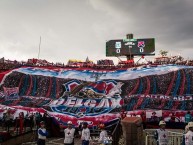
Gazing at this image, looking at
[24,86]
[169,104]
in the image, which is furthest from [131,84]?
[24,86]

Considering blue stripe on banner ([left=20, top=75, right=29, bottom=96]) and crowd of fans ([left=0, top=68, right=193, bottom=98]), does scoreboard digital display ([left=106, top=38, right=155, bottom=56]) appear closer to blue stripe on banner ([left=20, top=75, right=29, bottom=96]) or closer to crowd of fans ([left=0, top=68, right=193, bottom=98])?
crowd of fans ([left=0, top=68, right=193, bottom=98])

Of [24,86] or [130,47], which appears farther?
[130,47]

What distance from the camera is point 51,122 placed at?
80.9 ft

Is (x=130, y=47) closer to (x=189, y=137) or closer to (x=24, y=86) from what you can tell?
(x=24, y=86)

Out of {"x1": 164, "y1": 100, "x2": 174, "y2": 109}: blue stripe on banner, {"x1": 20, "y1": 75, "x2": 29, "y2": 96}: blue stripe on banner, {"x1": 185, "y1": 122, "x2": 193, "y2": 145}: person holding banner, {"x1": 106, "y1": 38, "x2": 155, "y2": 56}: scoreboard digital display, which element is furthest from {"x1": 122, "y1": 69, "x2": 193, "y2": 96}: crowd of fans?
{"x1": 185, "y1": 122, "x2": 193, "y2": 145}: person holding banner

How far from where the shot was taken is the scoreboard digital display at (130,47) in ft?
184

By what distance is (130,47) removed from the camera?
57.1 m

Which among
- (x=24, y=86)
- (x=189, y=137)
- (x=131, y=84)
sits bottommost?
(x=189, y=137)

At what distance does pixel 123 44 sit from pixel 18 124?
37.5m

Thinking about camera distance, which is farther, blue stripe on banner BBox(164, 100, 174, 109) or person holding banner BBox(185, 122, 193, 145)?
blue stripe on banner BBox(164, 100, 174, 109)

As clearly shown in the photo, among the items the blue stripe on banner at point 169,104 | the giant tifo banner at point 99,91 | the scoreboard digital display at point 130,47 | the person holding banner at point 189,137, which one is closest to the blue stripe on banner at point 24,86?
the giant tifo banner at point 99,91

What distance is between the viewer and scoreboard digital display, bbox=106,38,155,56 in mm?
56031

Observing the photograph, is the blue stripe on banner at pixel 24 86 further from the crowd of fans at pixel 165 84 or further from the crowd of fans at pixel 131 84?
the crowd of fans at pixel 165 84

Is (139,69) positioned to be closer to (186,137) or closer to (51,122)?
(51,122)
